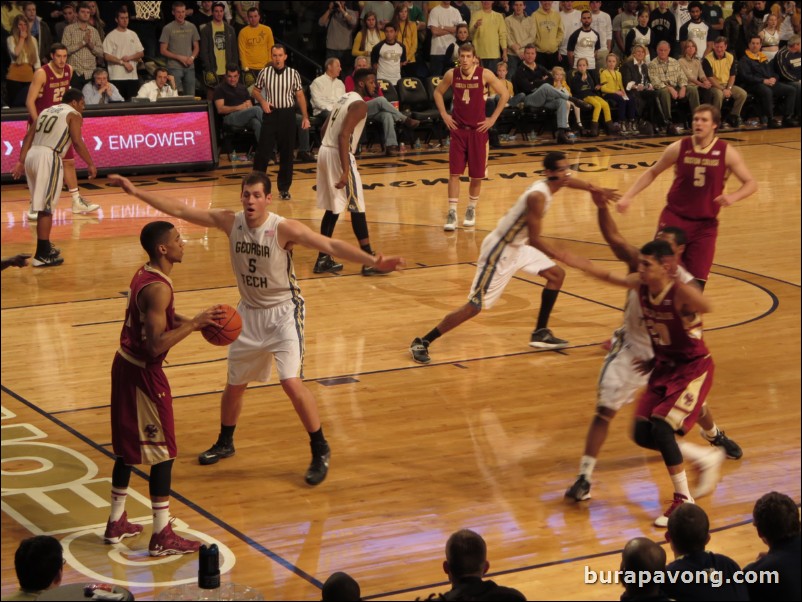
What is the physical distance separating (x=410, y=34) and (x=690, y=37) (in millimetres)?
4571

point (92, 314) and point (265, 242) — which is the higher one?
point (265, 242)

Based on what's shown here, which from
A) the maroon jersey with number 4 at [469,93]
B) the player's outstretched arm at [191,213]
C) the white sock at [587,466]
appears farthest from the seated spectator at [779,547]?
the maroon jersey with number 4 at [469,93]

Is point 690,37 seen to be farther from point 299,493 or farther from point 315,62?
point 299,493

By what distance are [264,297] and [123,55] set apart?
11359mm

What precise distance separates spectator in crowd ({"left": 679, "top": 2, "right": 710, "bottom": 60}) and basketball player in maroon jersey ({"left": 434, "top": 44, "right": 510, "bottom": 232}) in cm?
732

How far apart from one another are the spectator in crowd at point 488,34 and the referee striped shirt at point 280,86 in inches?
185

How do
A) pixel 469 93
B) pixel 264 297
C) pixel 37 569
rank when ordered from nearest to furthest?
pixel 37 569, pixel 264 297, pixel 469 93

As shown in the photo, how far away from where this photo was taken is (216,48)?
57.0 ft

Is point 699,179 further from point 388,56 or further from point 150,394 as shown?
point 388,56

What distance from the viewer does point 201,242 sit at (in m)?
13.0

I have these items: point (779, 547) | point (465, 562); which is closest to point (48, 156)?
point (465, 562)

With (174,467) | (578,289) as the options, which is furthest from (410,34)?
(174,467)

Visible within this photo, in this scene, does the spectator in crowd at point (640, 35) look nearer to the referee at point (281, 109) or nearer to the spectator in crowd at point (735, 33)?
the spectator in crowd at point (735, 33)

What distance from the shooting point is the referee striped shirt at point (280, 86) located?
14.9m
